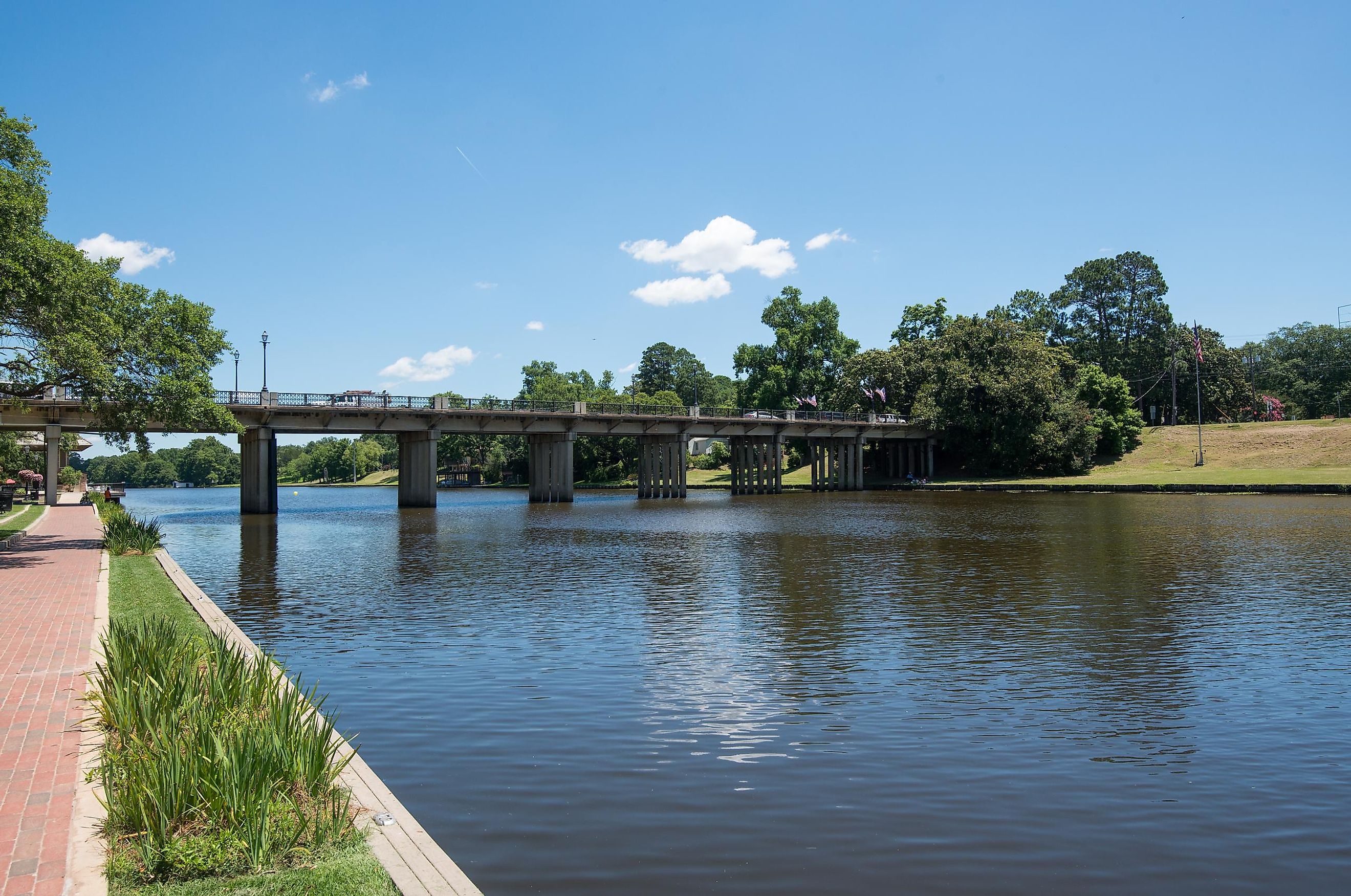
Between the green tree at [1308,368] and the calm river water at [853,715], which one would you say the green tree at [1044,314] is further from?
the calm river water at [853,715]

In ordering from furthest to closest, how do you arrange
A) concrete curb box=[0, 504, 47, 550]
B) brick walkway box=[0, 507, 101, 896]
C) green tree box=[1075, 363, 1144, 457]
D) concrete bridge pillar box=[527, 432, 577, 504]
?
green tree box=[1075, 363, 1144, 457] → concrete bridge pillar box=[527, 432, 577, 504] → concrete curb box=[0, 504, 47, 550] → brick walkway box=[0, 507, 101, 896]

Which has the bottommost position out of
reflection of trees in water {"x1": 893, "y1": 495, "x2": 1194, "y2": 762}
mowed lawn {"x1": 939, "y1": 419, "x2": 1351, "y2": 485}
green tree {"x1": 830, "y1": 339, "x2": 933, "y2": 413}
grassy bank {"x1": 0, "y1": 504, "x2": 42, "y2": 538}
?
reflection of trees in water {"x1": 893, "y1": 495, "x2": 1194, "y2": 762}

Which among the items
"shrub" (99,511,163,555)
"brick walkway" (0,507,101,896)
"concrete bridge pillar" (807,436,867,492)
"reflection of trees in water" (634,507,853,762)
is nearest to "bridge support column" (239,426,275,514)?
"shrub" (99,511,163,555)

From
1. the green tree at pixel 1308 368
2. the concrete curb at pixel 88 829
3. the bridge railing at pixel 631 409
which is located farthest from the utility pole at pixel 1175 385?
the concrete curb at pixel 88 829

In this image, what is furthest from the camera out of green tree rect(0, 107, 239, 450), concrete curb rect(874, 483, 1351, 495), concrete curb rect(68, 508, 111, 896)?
concrete curb rect(874, 483, 1351, 495)

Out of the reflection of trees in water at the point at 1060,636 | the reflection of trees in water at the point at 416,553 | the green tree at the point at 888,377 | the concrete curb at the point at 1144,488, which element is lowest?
the reflection of trees in water at the point at 416,553

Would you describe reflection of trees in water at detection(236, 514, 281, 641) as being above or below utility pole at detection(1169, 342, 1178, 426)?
below

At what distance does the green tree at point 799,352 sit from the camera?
11781cm

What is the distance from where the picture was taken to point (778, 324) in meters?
122

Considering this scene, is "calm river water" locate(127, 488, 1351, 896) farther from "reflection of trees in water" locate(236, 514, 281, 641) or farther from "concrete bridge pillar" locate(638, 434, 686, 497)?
"concrete bridge pillar" locate(638, 434, 686, 497)

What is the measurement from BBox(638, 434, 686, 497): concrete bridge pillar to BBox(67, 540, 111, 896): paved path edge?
251 feet

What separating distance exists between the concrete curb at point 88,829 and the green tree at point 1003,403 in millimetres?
87778

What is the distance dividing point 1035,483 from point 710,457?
60425 millimetres

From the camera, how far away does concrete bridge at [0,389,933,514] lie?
190ft
